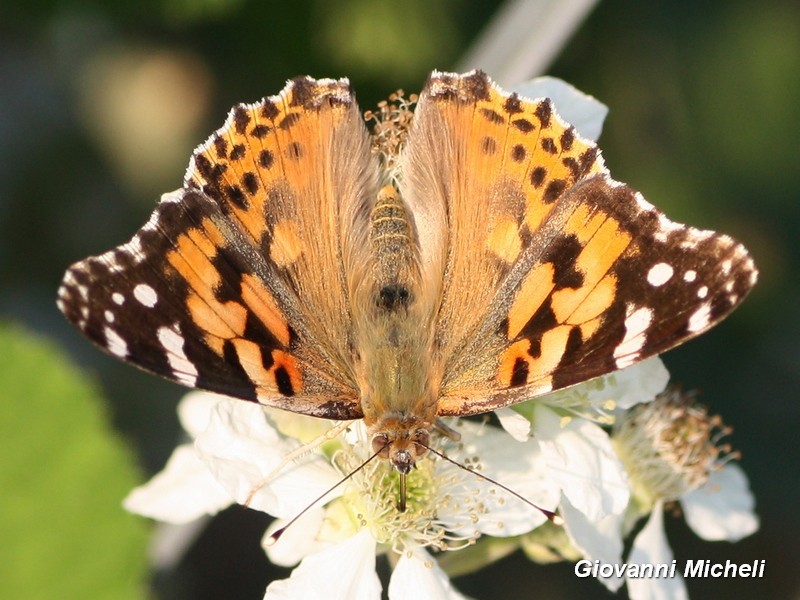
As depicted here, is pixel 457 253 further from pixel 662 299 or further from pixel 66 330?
pixel 66 330

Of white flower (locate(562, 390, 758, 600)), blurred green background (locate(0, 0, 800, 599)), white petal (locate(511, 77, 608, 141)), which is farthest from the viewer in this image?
blurred green background (locate(0, 0, 800, 599))

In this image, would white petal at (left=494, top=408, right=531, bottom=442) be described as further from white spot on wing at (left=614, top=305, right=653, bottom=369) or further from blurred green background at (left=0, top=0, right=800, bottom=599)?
blurred green background at (left=0, top=0, right=800, bottom=599)

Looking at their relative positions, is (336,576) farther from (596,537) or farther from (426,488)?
(596,537)

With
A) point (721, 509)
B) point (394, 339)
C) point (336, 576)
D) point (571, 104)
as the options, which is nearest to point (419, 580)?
point (336, 576)

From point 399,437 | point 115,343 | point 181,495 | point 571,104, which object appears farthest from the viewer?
point 571,104

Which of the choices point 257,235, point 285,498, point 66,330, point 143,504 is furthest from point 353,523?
point 66,330

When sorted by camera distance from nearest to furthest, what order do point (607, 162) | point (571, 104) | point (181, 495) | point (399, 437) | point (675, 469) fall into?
point (399, 437)
point (181, 495)
point (571, 104)
point (675, 469)
point (607, 162)

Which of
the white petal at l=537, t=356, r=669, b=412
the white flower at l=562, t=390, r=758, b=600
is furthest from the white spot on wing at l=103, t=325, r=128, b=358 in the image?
the white flower at l=562, t=390, r=758, b=600
